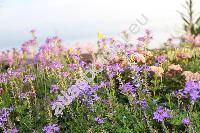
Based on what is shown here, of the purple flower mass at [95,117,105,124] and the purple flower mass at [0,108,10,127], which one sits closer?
the purple flower mass at [95,117,105,124]

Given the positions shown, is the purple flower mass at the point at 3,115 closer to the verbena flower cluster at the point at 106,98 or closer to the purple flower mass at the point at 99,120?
the verbena flower cluster at the point at 106,98

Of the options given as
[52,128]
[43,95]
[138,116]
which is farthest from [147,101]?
[43,95]

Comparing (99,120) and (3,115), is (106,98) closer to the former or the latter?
(99,120)

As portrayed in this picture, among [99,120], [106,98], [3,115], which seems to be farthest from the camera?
[106,98]

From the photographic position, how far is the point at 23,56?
36.8 ft

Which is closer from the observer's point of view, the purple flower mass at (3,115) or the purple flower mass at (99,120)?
the purple flower mass at (99,120)

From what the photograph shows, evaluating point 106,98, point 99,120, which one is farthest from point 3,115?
point 106,98

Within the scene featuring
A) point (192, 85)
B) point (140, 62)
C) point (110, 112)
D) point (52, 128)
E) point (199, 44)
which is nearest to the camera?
point (192, 85)

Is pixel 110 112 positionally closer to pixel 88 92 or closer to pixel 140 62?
pixel 88 92

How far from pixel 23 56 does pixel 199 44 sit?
506 centimetres

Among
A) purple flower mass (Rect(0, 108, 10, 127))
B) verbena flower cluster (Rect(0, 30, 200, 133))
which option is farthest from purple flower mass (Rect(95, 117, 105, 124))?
purple flower mass (Rect(0, 108, 10, 127))

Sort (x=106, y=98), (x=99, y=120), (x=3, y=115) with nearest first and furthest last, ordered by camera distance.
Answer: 1. (x=99, y=120)
2. (x=3, y=115)
3. (x=106, y=98)

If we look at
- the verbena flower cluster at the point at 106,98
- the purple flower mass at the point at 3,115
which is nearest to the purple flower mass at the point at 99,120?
the verbena flower cluster at the point at 106,98

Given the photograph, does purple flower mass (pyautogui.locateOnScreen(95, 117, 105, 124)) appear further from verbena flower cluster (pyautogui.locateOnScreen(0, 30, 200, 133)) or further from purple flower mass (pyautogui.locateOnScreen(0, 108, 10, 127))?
purple flower mass (pyautogui.locateOnScreen(0, 108, 10, 127))
